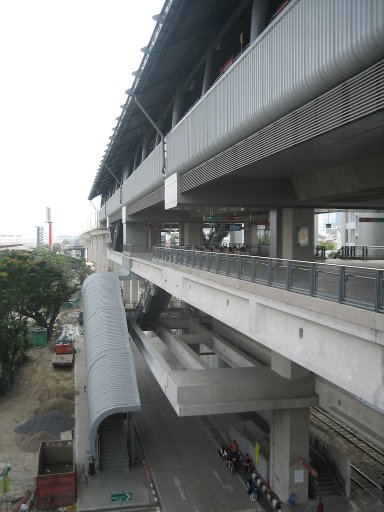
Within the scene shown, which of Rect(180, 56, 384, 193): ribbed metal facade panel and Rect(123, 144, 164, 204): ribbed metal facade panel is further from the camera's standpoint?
Rect(123, 144, 164, 204): ribbed metal facade panel

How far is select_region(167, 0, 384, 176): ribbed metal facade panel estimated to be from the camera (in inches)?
314

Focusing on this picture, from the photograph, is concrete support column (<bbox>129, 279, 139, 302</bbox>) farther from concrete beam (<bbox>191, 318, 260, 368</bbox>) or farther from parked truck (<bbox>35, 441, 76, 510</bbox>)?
parked truck (<bbox>35, 441, 76, 510</bbox>)

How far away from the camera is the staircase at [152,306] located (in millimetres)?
27656

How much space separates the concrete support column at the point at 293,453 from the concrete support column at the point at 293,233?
616 cm

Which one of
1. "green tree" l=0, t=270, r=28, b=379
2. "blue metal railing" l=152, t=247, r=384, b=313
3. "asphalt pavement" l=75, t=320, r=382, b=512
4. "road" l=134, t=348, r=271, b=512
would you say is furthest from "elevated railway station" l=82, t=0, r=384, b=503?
"green tree" l=0, t=270, r=28, b=379

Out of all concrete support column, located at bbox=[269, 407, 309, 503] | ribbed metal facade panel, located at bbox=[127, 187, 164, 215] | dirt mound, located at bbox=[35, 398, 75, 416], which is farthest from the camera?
ribbed metal facade panel, located at bbox=[127, 187, 164, 215]

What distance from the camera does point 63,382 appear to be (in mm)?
29750

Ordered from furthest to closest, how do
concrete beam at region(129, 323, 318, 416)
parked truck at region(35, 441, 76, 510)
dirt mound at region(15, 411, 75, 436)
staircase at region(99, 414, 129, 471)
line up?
dirt mound at region(15, 411, 75, 436)
staircase at region(99, 414, 129, 471)
parked truck at region(35, 441, 76, 510)
concrete beam at region(129, 323, 318, 416)

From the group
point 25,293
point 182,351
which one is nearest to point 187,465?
point 182,351

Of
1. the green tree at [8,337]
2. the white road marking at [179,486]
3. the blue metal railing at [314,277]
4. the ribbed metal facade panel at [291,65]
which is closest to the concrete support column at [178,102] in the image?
the ribbed metal facade panel at [291,65]

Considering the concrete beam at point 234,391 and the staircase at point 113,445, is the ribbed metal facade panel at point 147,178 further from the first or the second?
the staircase at point 113,445

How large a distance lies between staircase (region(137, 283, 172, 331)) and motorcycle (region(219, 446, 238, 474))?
33.4 ft

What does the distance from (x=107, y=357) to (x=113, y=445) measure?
11.6ft

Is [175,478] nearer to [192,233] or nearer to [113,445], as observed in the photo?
[113,445]
